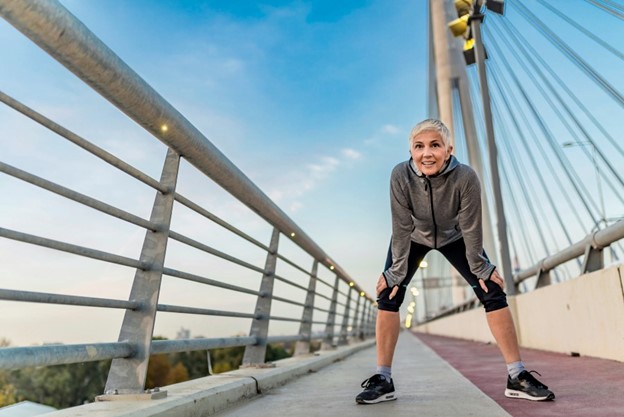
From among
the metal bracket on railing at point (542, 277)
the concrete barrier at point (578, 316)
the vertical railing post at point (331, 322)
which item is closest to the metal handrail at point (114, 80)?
the concrete barrier at point (578, 316)

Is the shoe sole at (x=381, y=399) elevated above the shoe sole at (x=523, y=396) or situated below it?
below

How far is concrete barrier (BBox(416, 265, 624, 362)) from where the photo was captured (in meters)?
3.58

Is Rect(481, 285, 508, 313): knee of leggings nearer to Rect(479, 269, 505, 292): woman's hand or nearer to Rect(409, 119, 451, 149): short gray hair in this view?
Rect(479, 269, 505, 292): woman's hand

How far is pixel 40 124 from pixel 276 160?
14531mm

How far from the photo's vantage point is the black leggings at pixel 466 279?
2.47 m

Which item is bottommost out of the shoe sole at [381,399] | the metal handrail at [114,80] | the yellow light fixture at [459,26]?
the shoe sole at [381,399]

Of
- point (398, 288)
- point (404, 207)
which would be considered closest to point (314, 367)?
point (398, 288)

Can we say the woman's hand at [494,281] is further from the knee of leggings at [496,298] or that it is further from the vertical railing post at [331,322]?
the vertical railing post at [331,322]

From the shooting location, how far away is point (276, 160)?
15945mm

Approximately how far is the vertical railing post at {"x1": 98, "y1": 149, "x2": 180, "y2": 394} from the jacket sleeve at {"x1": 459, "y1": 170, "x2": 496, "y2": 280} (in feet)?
4.39

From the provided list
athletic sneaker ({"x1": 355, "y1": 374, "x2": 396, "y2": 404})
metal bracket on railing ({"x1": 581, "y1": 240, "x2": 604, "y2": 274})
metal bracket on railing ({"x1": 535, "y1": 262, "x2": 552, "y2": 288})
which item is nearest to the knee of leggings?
athletic sneaker ({"x1": 355, "y1": 374, "x2": 396, "y2": 404})

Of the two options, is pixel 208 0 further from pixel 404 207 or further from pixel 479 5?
pixel 404 207

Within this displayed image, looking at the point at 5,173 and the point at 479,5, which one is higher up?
the point at 479,5

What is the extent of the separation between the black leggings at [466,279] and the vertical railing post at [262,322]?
1.17 metres
